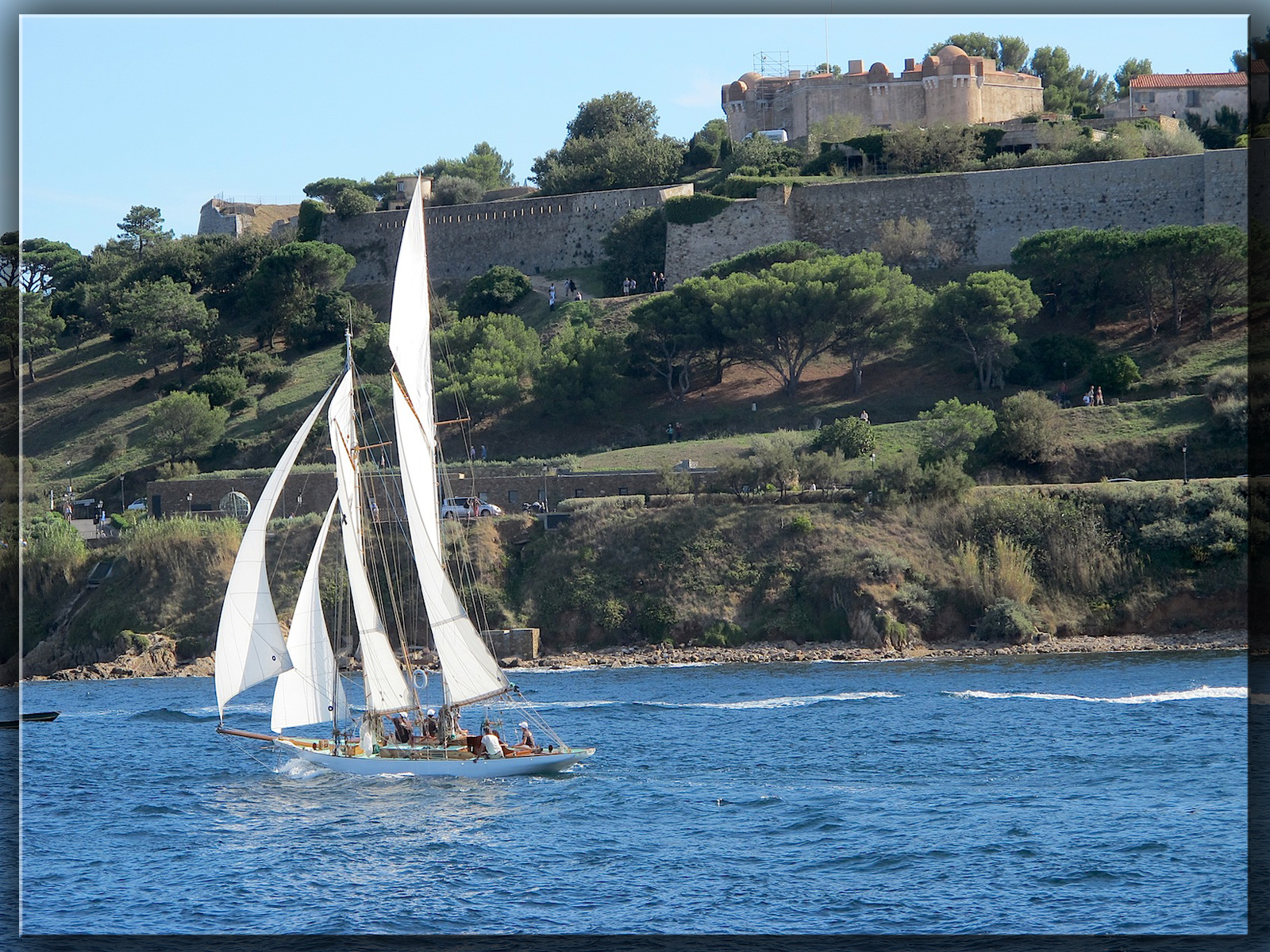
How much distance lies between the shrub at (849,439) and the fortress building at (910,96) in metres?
31.3

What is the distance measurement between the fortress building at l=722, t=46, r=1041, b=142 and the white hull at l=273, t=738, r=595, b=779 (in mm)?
55245

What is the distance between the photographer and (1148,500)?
43281mm

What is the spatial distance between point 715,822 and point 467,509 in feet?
80.8

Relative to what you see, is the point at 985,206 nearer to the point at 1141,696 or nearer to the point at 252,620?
the point at 1141,696

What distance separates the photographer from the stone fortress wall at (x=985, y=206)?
206 ft

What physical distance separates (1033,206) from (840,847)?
155 feet

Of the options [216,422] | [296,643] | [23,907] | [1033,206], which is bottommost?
[23,907]

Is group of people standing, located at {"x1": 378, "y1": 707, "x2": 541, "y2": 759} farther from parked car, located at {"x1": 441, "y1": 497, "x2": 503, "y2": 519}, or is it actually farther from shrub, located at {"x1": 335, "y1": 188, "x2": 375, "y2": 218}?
shrub, located at {"x1": 335, "y1": 188, "x2": 375, "y2": 218}

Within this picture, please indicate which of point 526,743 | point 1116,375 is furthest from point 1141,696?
point 1116,375

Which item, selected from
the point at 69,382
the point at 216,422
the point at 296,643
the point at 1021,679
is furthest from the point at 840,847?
the point at 69,382

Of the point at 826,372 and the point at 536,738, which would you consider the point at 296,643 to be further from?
the point at 826,372

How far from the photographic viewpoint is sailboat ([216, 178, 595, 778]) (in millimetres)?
26625

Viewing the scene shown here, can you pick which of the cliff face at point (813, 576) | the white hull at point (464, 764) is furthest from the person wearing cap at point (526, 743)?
the cliff face at point (813, 576)

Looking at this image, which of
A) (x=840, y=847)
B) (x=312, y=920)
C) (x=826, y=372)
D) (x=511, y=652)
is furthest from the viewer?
(x=826, y=372)
